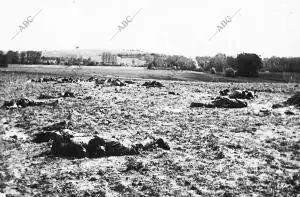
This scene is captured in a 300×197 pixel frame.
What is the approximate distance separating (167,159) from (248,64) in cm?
7496

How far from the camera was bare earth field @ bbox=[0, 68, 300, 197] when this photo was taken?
1148 cm

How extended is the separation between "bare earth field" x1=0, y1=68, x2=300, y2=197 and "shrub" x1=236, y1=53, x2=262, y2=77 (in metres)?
57.9

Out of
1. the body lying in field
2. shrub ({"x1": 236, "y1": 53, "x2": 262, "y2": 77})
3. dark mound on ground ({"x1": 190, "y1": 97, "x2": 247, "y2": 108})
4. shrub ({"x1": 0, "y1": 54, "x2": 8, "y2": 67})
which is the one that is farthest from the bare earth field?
shrub ({"x1": 0, "y1": 54, "x2": 8, "y2": 67})

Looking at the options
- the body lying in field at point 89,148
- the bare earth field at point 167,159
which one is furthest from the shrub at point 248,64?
the body lying in field at point 89,148

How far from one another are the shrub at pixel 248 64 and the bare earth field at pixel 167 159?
5795 cm

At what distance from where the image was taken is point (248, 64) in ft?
278

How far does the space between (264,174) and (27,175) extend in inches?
356

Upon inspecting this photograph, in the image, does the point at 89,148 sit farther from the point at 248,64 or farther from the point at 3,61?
the point at 3,61

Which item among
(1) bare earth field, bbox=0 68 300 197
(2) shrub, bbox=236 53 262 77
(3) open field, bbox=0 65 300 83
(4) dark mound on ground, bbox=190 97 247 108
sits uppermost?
(2) shrub, bbox=236 53 262 77

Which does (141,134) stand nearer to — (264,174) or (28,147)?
(28,147)

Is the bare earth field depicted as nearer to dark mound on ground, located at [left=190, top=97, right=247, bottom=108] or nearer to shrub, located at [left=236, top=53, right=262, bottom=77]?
dark mound on ground, located at [left=190, top=97, right=247, bottom=108]

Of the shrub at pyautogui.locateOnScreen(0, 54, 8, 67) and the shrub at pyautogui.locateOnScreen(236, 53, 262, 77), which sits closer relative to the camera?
the shrub at pyautogui.locateOnScreen(236, 53, 262, 77)

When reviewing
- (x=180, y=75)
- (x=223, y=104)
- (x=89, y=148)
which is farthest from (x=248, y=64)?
(x=89, y=148)

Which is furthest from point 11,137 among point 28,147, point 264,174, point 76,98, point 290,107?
point 290,107
